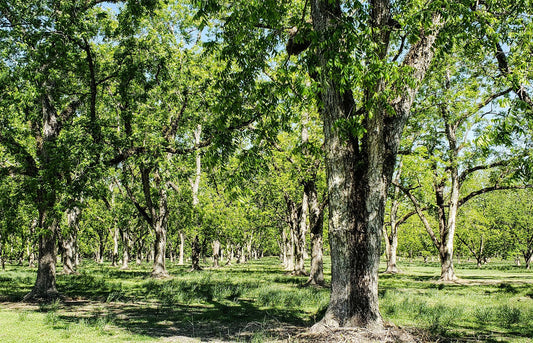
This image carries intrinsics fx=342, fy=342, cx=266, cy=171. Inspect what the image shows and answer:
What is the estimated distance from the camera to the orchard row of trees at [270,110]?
20.3 feet

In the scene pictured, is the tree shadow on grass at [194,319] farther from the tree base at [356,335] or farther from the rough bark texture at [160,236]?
the rough bark texture at [160,236]

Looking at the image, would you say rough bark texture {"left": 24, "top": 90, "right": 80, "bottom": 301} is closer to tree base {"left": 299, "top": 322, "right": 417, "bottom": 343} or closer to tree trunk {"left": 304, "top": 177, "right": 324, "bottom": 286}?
tree base {"left": 299, "top": 322, "right": 417, "bottom": 343}

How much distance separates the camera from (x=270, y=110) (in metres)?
7.81

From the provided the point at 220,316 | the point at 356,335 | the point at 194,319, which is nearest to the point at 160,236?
the point at 220,316

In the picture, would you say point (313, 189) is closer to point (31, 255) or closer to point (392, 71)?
point (392, 71)

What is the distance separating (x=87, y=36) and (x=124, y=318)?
9.37 meters

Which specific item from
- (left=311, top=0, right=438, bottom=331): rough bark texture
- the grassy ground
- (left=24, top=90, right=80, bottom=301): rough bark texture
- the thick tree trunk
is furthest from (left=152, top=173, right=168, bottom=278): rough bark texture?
(left=311, top=0, right=438, bottom=331): rough bark texture

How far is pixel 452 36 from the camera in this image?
631 cm

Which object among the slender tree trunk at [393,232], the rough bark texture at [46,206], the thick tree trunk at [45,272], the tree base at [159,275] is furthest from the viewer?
the slender tree trunk at [393,232]

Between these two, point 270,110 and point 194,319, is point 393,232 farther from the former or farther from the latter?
point 270,110

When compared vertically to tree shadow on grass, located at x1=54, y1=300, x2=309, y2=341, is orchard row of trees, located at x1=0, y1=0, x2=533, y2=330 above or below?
above

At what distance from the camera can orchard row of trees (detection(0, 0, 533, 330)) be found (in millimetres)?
6180

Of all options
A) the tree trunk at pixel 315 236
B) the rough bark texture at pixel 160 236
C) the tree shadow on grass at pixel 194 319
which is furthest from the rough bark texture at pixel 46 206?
the tree trunk at pixel 315 236

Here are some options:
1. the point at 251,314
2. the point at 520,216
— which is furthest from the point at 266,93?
the point at 520,216
